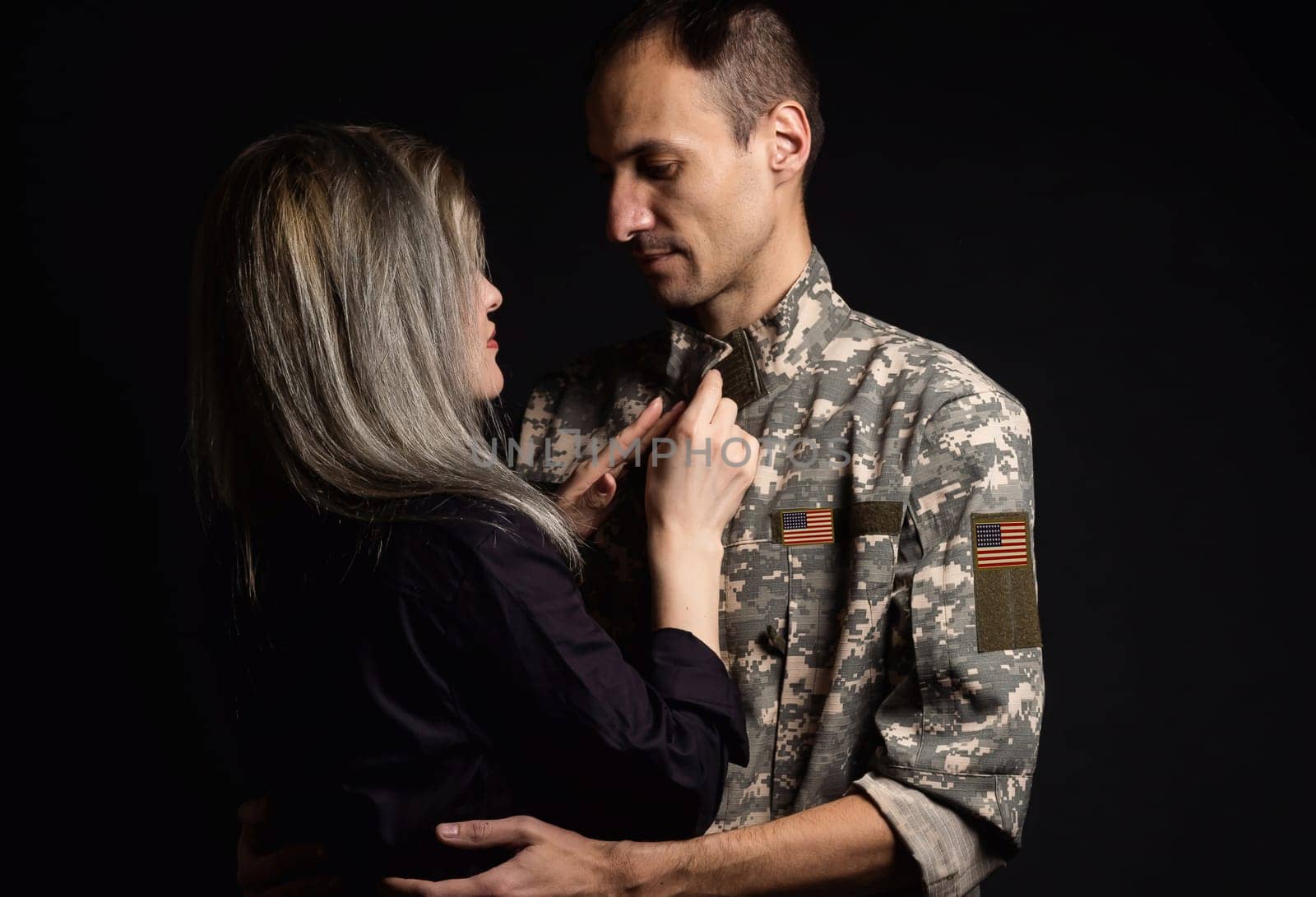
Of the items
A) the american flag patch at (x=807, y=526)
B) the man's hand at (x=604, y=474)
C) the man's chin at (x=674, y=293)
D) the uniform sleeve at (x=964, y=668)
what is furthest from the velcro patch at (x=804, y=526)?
the man's chin at (x=674, y=293)

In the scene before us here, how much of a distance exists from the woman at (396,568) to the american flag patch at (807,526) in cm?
18

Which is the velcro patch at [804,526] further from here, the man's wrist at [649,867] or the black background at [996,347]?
the black background at [996,347]

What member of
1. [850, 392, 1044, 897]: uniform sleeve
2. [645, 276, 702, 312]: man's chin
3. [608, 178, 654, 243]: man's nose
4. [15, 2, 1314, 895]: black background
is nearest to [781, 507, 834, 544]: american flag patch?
[850, 392, 1044, 897]: uniform sleeve

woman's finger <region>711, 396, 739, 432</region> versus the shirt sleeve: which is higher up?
woman's finger <region>711, 396, 739, 432</region>

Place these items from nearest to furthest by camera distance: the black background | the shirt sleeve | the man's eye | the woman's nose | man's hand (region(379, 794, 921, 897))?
the shirt sleeve
man's hand (region(379, 794, 921, 897))
the woman's nose
the man's eye
the black background

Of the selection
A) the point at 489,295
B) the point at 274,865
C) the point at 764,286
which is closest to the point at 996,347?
the point at 764,286

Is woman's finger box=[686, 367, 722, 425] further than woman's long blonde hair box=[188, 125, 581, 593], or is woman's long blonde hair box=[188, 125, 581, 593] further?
woman's finger box=[686, 367, 722, 425]

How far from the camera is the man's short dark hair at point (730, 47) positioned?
1787 mm

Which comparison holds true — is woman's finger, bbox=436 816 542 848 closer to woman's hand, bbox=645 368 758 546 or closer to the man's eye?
woman's hand, bbox=645 368 758 546

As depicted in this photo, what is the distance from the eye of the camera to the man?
5.21ft

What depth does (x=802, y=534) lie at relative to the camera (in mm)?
1743

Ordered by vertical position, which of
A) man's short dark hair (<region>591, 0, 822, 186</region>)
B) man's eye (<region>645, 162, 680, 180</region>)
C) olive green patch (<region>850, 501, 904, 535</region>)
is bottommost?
olive green patch (<region>850, 501, 904, 535</region>)

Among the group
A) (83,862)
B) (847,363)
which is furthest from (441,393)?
(83,862)

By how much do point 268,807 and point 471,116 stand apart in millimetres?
1608
